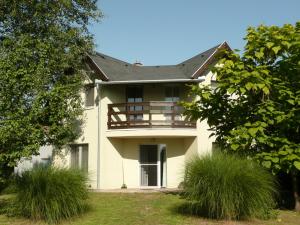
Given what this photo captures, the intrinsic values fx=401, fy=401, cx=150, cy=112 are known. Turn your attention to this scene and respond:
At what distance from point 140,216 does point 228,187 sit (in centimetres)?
301

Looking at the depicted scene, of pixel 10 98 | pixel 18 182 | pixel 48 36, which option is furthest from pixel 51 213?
pixel 48 36

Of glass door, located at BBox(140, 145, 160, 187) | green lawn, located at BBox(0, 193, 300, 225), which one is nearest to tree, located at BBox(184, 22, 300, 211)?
green lawn, located at BBox(0, 193, 300, 225)

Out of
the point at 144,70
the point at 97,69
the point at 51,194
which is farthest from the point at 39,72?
the point at 144,70

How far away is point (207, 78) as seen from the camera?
22250 millimetres

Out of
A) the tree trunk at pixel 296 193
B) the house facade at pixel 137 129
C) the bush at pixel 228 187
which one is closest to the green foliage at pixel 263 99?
the bush at pixel 228 187

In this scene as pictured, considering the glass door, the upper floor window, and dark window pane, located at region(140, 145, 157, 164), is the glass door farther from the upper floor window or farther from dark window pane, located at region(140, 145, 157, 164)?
the upper floor window

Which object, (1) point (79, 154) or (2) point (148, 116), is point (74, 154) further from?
(2) point (148, 116)

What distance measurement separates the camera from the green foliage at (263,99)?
428 inches

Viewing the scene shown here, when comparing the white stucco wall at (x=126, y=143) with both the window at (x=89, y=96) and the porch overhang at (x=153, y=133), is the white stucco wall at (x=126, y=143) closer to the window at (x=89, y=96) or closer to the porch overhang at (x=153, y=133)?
the porch overhang at (x=153, y=133)

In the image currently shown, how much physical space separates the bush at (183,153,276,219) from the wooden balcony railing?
31.4ft

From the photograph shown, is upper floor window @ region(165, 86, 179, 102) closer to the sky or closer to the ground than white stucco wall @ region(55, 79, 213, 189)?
closer to the sky

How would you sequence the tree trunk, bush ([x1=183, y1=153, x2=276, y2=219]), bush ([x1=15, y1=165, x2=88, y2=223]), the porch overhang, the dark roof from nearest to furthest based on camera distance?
bush ([x1=183, y1=153, x2=276, y2=219])
bush ([x1=15, y1=165, x2=88, y2=223])
the tree trunk
the porch overhang
the dark roof

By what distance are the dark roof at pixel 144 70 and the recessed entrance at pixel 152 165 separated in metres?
3.93

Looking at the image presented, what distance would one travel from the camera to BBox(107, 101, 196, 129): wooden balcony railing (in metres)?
20.7
